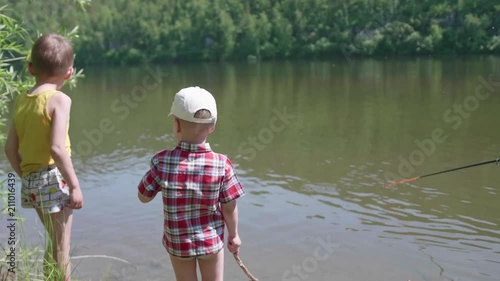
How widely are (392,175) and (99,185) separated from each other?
480cm

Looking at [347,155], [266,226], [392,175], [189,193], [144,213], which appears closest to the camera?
[189,193]

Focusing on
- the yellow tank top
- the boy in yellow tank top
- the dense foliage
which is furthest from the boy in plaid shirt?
the dense foliage

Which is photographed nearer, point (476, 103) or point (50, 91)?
point (50, 91)

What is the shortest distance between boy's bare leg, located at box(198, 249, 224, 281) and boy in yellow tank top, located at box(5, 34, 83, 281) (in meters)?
0.66

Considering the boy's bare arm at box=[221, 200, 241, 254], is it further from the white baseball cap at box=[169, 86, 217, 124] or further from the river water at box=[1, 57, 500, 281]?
the river water at box=[1, 57, 500, 281]

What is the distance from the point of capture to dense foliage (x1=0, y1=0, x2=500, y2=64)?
55.9 meters

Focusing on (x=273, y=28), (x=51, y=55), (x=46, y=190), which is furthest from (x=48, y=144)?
(x=273, y=28)

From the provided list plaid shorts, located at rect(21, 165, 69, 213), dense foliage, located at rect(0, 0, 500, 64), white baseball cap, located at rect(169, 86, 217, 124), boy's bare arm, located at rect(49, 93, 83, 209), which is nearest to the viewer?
white baseball cap, located at rect(169, 86, 217, 124)

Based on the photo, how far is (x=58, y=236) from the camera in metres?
3.24

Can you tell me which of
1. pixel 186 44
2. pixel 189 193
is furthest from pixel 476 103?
pixel 186 44

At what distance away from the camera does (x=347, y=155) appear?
39.9 feet

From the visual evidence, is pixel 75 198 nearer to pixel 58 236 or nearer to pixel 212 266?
pixel 58 236

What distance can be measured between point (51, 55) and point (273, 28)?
62.8 metres

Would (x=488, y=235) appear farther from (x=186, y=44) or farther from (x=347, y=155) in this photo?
(x=186, y=44)
